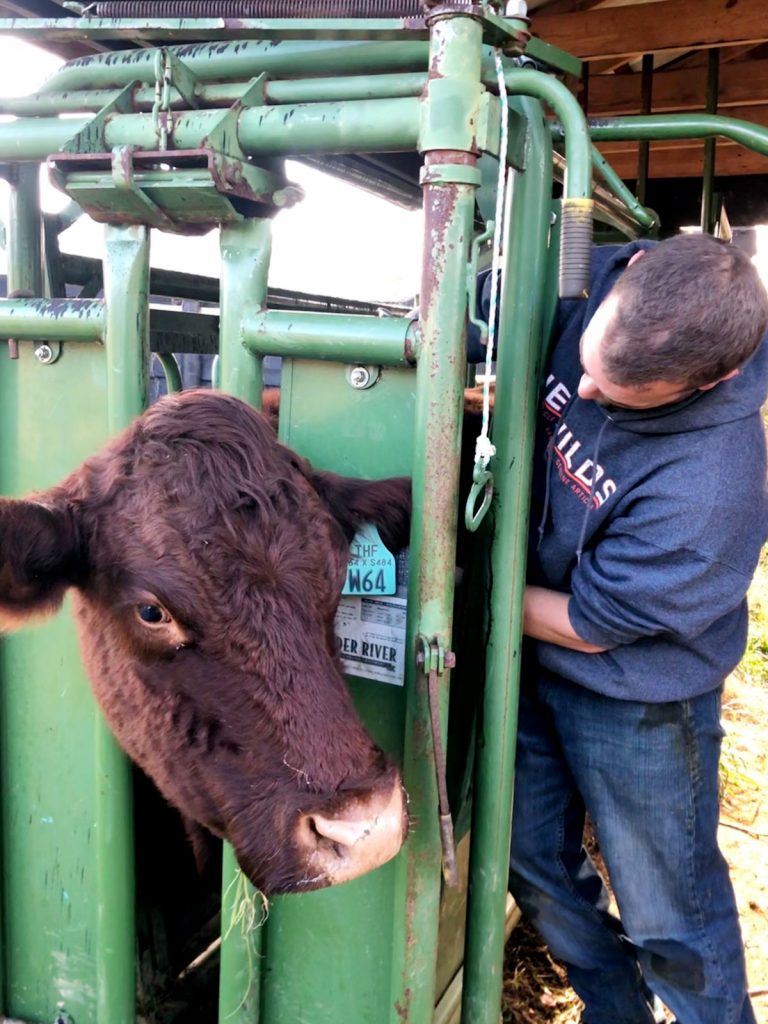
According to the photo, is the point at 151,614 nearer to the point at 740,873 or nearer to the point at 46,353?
the point at 46,353

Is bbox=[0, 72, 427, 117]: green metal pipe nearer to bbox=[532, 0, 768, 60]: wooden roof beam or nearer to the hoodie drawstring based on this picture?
the hoodie drawstring

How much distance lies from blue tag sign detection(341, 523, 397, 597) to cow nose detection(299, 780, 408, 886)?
1.60 ft

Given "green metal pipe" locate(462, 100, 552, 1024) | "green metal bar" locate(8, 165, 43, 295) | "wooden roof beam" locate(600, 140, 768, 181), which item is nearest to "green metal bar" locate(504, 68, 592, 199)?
"green metal pipe" locate(462, 100, 552, 1024)

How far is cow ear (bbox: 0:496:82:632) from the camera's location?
1.62 m

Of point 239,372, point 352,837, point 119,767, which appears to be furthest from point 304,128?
point 119,767

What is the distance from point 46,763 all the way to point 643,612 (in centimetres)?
154

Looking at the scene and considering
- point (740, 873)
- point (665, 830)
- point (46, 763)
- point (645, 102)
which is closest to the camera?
point (665, 830)

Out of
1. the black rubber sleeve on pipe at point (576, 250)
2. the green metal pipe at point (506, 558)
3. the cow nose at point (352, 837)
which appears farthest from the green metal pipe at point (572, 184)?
the cow nose at point (352, 837)

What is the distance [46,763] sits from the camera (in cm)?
216

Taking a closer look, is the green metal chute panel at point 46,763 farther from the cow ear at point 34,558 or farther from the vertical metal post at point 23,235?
the cow ear at point 34,558

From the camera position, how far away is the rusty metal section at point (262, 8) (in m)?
1.78

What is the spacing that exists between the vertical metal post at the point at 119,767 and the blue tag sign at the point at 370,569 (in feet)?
1.92

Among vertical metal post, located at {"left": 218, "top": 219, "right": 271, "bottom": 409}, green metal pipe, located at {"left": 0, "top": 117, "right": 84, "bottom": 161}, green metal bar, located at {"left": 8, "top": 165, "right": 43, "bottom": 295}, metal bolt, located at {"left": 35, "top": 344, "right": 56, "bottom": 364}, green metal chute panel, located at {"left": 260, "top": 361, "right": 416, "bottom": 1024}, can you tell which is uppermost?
green metal pipe, located at {"left": 0, "top": 117, "right": 84, "bottom": 161}

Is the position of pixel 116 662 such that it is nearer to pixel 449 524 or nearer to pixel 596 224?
pixel 449 524
